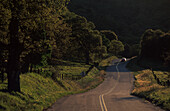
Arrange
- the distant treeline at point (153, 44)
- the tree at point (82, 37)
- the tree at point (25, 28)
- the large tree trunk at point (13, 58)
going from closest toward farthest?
the tree at point (25, 28) < the large tree trunk at point (13, 58) < the tree at point (82, 37) < the distant treeline at point (153, 44)

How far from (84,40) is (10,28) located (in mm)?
46728

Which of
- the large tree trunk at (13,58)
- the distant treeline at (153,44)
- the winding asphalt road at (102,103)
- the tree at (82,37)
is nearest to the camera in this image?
the winding asphalt road at (102,103)

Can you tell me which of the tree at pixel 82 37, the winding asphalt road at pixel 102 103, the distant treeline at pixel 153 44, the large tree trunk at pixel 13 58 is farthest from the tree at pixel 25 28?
the distant treeline at pixel 153 44

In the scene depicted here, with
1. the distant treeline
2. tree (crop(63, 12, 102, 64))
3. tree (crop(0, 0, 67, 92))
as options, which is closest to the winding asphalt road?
tree (crop(0, 0, 67, 92))

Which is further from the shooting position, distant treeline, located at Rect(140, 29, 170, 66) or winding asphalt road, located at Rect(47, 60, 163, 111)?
distant treeline, located at Rect(140, 29, 170, 66)

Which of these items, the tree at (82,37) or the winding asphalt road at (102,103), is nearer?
the winding asphalt road at (102,103)

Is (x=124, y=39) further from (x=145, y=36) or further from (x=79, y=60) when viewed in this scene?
(x=79, y=60)

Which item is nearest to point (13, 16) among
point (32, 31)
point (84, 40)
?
point (32, 31)

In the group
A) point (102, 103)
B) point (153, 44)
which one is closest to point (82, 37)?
point (153, 44)

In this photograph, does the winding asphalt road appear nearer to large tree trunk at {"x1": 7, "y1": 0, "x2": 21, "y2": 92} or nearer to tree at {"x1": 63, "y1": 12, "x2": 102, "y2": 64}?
large tree trunk at {"x1": 7, "y1": 0, "x2": 21, "y2": 92}

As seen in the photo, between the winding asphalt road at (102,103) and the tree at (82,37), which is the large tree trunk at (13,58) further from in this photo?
the tree at (82,37)

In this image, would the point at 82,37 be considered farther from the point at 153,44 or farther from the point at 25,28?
the point at 25,28

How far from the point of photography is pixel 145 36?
83312mm

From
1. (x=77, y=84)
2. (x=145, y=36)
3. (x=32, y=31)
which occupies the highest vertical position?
(x=145, y=36)
